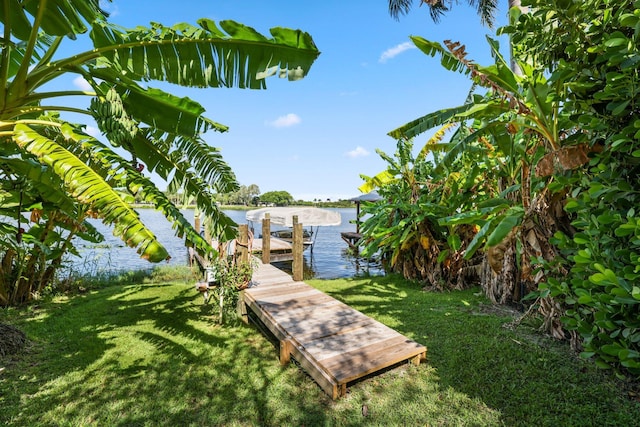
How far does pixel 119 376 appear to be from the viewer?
419 centimetres

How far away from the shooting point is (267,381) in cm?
416

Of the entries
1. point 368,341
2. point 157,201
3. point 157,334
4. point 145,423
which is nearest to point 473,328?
point 368,341

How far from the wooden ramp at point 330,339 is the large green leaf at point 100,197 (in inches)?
98.3

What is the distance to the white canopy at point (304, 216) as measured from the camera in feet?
61.6

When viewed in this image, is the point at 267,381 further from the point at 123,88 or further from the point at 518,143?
the point at 518,143

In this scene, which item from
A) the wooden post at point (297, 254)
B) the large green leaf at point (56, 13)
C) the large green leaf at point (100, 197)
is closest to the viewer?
the large green leaf at point (100, 197)

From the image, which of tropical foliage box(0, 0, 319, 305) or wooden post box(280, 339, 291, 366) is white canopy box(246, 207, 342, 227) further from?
tropical foliage box(0, 0, 319, 305)

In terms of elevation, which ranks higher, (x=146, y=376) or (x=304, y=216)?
(x=304, y=216)

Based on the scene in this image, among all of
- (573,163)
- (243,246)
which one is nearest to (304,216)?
(243,246)

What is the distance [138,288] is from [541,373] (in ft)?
33.3

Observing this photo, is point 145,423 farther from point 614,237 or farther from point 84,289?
point 84,289

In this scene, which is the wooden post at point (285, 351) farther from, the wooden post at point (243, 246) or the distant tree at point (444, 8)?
the distant tree at point (444, 8)

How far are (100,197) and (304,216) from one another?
52.9 ft

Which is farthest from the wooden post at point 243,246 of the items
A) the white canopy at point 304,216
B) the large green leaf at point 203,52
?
the white canopy at point 304,216
